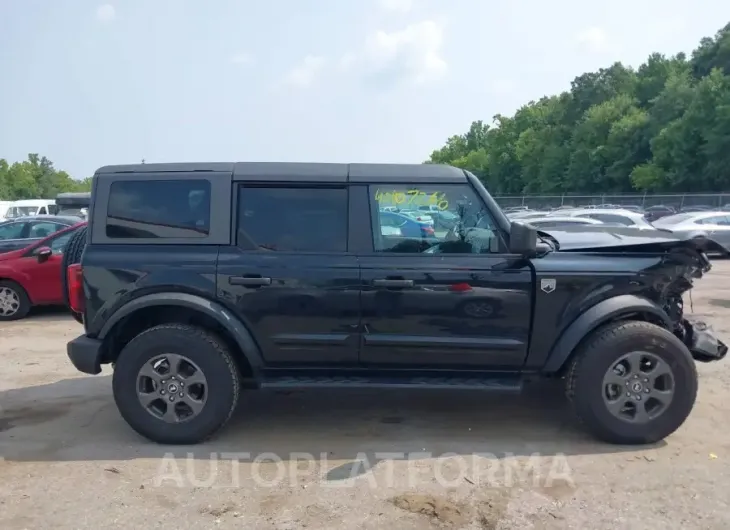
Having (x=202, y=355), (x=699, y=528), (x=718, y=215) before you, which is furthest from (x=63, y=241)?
(x=718, y=215)

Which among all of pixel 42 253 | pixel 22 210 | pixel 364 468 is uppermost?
pixel 22 210

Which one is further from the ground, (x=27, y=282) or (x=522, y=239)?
(x=522, y=239)

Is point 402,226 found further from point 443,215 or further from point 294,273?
point 294,273

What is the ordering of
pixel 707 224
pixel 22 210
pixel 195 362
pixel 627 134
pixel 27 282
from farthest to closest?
1. pixel 627 134
2. pixel 22 210
3. pixel 707 224
4. pixel 27 282
5. pixel 195 362

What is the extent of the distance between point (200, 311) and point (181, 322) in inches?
14.1

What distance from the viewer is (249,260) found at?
4980 mm

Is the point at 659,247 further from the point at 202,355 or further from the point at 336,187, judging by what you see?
the point at 202,355

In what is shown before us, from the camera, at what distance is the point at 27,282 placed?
10.0 metres

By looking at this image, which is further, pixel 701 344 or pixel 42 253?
pixel 42 253

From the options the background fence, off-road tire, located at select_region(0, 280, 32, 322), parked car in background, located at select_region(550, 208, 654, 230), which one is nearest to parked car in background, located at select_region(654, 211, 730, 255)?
parked car in background, located at select_region(550, 208, 654, 230)

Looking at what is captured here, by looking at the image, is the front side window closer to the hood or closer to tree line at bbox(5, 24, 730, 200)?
the hood

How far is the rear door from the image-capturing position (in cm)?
494

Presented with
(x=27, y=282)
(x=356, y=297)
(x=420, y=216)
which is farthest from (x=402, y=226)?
(x=27, y=282)

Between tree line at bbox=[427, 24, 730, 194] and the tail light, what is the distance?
52.4m
